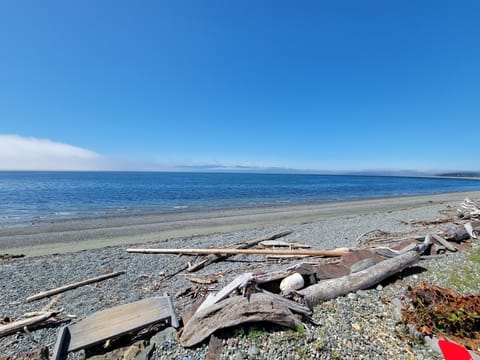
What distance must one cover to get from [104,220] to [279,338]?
18.3 m

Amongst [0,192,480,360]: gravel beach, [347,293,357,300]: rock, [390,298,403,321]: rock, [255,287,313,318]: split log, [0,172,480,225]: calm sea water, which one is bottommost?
[0,172,480,225]: calm sea water

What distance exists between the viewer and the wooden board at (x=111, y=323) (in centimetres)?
329

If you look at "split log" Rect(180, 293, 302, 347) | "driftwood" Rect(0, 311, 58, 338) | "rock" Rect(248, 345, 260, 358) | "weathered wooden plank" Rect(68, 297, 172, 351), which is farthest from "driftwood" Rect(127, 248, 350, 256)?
"rock" Rect(248, 345, 260, 358)

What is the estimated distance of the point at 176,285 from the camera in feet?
19.7

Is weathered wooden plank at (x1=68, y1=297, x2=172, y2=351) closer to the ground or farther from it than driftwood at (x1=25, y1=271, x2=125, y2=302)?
farther from it

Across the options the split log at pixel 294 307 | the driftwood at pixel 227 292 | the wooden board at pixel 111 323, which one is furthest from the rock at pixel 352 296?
the wooden board at pixel 111 323

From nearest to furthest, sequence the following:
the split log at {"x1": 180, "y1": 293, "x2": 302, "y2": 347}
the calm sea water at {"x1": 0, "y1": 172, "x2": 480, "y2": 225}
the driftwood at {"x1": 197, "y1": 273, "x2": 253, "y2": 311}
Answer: the split log at {"x1": 180, "y1": 293, "x2": 302, "y2": 347} < the driftwood at {"x1": 197, "y1": 273, "x2": 253, "y2": 311} < the calm sea water at {"x1": 0, "y1": 172, "x2": 480, "y2": 225}

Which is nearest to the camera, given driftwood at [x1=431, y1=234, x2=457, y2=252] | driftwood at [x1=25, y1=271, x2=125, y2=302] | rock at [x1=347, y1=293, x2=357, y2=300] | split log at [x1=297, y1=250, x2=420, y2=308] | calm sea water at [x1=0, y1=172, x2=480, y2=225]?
split log at [x1=297, y1=250, x2=420, y2=308]

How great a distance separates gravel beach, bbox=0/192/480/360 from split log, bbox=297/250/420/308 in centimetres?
A: 15

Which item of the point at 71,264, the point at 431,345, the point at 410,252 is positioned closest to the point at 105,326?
the point at 431,345

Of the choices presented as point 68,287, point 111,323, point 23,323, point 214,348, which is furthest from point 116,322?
point 68,287

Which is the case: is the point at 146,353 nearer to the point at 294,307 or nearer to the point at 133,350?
the point at 133,350

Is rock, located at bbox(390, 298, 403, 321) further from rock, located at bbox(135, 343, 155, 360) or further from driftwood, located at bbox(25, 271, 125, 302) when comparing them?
driftwood, located at bbox(25, 271, 125, 302)

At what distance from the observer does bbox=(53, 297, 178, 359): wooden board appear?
329 centimetres
